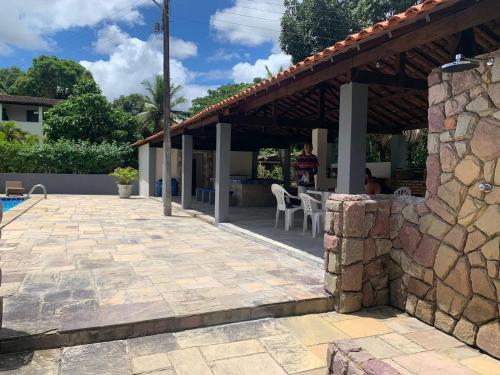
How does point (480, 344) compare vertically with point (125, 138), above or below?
below

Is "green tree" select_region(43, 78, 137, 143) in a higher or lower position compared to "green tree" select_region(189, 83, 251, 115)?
lower

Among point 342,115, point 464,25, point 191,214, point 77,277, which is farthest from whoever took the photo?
point 191,214

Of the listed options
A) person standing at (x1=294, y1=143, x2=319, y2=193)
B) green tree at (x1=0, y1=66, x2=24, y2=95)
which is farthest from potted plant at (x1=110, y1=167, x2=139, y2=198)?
green tree at (x1=0, y1=66, x2=24, y2=95)

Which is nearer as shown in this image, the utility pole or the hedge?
the utility pole

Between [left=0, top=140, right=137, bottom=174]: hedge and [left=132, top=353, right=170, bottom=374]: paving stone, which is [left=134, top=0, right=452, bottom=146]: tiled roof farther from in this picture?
[left=0, top=140, right=137, bottom=174]: hedge

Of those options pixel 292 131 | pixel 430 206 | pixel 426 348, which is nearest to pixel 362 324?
pixel 426 348

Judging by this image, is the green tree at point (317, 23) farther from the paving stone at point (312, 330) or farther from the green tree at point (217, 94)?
the paving stone at point (312, 330)

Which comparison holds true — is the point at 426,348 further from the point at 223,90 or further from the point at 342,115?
the point at 223,90

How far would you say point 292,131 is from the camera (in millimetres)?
13500

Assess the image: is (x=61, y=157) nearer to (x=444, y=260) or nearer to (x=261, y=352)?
(x=261, y=352)

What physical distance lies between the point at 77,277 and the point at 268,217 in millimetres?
6126

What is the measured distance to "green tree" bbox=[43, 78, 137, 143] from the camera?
74.0 ft

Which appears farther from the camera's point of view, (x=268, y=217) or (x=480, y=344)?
(x=268, y=217)

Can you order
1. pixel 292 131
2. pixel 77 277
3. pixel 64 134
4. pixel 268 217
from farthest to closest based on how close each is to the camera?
1. pixel 64 134
2. pixel 292 131
3. pixel 268 217
4. pixel 77 277
